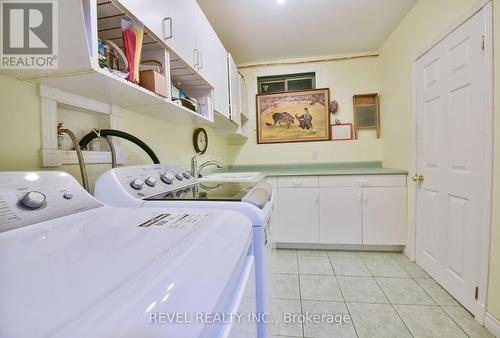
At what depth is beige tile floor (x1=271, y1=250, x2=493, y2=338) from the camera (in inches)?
54.7

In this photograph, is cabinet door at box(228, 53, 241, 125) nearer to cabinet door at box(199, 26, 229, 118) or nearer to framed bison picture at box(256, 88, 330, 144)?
→ cabinet door at box(199, 26, 229, 118)

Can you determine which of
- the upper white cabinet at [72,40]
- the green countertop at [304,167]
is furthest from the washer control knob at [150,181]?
the green countertop at [304,167]

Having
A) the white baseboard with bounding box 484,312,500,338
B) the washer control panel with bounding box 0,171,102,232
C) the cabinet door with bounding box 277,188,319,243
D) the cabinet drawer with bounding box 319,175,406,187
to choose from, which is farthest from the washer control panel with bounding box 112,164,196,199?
the white baseboard with bounding box 484,312,500,338

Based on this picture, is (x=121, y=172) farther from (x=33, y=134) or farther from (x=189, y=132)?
(x=189, y=132)

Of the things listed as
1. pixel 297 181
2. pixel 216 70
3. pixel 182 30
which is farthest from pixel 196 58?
pixel 297 181

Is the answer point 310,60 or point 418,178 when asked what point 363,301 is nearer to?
point 418,178

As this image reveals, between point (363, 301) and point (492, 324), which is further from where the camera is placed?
point (363, 301)

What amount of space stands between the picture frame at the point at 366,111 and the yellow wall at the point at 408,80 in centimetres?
11

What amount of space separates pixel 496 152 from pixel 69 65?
2.04 m

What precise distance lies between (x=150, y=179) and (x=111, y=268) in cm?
71

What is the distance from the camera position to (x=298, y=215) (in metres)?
2.61

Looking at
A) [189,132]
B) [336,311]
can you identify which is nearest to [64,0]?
[189,132]

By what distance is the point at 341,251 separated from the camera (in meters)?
2.54

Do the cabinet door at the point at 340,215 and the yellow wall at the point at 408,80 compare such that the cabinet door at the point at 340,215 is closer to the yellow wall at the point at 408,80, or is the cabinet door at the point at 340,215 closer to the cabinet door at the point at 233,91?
the yellow wall at the point at 408,80
